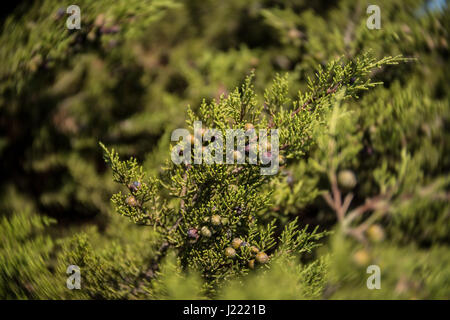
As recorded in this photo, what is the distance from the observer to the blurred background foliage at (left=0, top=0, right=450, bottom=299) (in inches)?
23.5

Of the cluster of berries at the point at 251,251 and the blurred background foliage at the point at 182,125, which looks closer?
the cluster of berries at the point at 251,251

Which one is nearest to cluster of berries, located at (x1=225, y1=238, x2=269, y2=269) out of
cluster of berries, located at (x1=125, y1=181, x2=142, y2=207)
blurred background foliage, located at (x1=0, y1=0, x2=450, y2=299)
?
blurred background foliage, located at (x1=0, y1=0, x2=450, y2=299)

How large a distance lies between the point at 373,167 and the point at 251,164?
50 centimetres

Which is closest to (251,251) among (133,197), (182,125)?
(133,197)

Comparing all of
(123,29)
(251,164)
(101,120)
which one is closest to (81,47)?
(123,29)

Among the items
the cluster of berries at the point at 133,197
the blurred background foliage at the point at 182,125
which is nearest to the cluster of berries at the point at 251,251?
the blurred background foliage at the point at 182,125

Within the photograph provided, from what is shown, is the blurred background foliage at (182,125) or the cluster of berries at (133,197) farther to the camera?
the blurred background foliage at (182,125)

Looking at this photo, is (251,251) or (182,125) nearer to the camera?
(251,251)

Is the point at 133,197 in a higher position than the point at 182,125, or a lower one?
lower

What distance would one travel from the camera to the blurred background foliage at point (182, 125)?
0.60 meters

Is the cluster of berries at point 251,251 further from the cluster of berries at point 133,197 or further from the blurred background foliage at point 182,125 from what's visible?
the cluster of berries at point 133,197

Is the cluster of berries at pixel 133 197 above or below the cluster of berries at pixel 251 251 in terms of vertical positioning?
above

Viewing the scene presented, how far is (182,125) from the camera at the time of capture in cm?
90

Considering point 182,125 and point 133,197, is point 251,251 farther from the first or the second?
point 182,125
